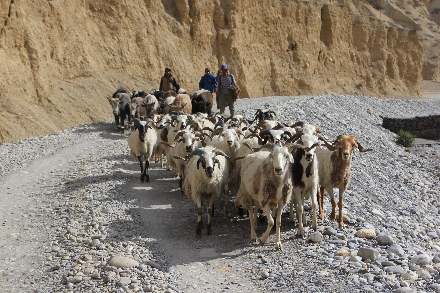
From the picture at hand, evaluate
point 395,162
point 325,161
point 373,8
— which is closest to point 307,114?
point 395,162

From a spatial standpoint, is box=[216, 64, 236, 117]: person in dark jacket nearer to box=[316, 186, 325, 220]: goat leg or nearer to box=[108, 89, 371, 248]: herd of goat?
box=[108, 89, 371, 248]: herd of goat

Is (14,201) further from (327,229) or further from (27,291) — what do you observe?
(327,229)

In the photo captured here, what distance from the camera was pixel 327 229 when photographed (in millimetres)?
9484

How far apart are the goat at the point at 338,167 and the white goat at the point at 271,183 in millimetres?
1532

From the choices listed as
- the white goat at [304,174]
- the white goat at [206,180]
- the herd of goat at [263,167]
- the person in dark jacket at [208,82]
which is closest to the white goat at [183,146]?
the herd of goat at [263,167]

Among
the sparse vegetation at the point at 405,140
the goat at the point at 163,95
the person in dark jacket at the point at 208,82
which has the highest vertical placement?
the person in dark jacket at the point at 208,82

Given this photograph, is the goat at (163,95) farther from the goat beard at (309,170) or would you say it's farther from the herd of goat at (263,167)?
the goat beard at (309,170)

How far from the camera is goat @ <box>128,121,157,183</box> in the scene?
1317 cm

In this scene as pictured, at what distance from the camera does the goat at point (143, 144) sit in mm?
13171

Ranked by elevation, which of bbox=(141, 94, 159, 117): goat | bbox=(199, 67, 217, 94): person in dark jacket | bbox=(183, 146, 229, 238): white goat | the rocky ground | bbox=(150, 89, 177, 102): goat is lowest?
the rocky ground

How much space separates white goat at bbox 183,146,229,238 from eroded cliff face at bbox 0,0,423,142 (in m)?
12.6

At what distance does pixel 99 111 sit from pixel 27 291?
18602 millimetres

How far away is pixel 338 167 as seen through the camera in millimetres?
10133

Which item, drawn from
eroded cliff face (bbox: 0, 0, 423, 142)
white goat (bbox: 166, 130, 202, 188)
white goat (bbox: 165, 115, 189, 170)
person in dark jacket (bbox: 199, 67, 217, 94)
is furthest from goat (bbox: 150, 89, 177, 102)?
white goat (bbox: 166, 130, 202, 188)
